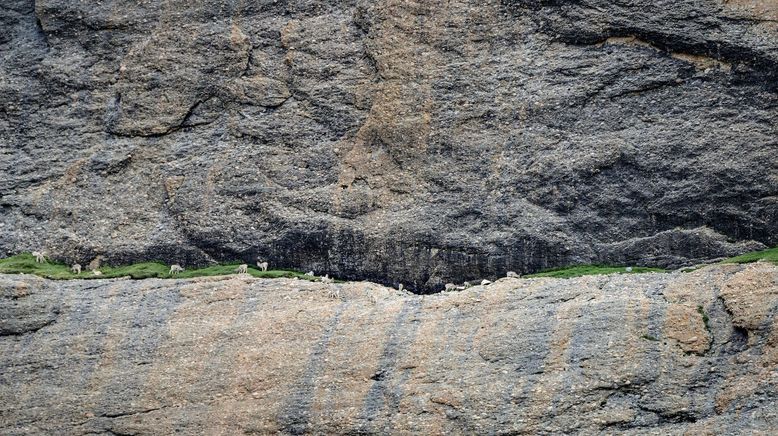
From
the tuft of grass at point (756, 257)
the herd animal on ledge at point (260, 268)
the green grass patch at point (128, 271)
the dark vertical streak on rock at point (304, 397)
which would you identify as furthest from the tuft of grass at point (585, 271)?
the dark vertical streak on rock at point (304, 397)

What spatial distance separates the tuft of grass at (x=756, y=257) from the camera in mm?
32034

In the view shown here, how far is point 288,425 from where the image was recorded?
29453 millimetres

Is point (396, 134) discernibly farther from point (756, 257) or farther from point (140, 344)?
point (756, 257)

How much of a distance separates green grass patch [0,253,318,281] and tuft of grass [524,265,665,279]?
21.8 feet

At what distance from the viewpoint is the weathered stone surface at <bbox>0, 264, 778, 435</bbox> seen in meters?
28.1

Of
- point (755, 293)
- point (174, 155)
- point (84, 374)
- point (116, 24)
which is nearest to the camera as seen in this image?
point (755, 293)

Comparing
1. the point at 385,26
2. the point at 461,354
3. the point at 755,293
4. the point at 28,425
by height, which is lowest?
the point at 28,425

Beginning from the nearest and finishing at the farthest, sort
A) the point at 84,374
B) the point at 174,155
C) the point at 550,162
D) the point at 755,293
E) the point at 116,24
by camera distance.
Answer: the point at 755,293
the point at 84,374
the point at 550,162
the point at 174,155
the point at 116,24

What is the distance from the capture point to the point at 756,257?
3234 centimetres

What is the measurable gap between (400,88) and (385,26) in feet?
8.00

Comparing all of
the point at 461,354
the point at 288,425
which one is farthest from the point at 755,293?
the point at 288,425

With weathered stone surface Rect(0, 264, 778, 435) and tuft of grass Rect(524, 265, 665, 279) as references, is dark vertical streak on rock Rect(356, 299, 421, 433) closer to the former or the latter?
weathered stone surface Rect(0, 264, 778, 435)

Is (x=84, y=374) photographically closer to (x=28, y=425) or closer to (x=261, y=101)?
(x=28, y=425)

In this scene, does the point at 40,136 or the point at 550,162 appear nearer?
the point at 550,162
